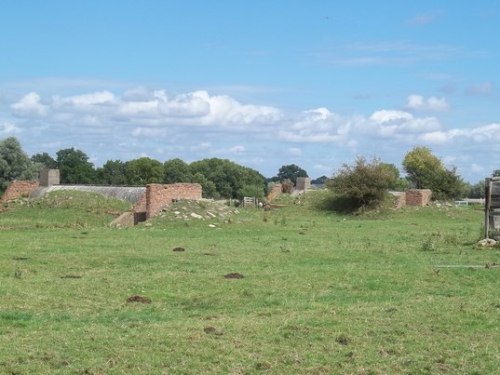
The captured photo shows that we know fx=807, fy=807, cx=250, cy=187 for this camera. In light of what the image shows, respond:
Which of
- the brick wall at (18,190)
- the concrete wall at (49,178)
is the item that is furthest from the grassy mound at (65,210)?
the concrete wall at (49,178)

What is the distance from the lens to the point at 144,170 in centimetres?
10338

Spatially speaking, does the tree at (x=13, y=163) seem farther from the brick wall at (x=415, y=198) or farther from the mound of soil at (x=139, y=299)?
the mound of soil at (x=139, y=299)

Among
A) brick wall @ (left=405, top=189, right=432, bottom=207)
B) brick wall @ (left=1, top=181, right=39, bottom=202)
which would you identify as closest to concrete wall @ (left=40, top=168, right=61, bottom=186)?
brick wall @ (left=1, top=181, right=39, bottom=202)

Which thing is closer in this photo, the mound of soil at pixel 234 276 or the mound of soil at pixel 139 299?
the mound of soil at pixel 139 299

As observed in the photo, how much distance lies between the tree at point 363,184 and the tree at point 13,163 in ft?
134

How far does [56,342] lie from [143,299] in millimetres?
4024

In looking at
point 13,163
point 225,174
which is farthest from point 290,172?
point 13,163

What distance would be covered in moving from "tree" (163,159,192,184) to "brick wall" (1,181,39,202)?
5169cm

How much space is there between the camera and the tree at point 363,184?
5203 cm

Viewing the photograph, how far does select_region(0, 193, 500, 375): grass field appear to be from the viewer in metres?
9.98

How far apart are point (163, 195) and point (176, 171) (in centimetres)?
6739

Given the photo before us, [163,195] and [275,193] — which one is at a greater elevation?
[275,193]

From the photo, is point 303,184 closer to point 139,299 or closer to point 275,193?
point 275,193

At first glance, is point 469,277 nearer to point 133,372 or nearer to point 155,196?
point 133,372
